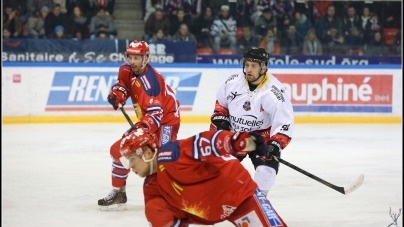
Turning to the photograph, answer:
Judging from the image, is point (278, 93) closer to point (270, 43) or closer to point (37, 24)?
point (270, 43)

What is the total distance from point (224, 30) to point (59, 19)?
2678 mm

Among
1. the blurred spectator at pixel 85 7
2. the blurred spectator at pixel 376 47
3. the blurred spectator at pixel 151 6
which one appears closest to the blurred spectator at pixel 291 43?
the blurred spectator at pixel 376 47

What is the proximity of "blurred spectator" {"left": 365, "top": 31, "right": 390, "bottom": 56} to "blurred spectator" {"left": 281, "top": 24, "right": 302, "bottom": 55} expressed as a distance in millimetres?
1147

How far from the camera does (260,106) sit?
448 cm

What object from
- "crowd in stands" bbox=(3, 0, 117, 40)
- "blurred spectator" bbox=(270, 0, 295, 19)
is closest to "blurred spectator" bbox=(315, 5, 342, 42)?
"blurred spectator" bbox=(270, 0, 295, 19)

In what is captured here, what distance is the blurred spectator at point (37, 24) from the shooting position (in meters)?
11.6

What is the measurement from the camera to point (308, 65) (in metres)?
10.8

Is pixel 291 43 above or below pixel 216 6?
below

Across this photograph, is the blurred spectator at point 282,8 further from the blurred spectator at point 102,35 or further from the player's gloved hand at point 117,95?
the player's gloved hand at point 117,95

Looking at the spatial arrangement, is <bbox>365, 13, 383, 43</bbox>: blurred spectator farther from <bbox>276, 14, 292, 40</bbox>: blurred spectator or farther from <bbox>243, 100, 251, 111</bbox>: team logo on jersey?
<bbox>243, 100, 251, 111</bbox>: team logo on jersey

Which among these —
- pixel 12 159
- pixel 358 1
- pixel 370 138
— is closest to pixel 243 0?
pixel 358 1

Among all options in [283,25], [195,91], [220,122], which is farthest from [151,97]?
[283,25]

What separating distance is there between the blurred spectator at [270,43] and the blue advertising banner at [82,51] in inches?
53.9

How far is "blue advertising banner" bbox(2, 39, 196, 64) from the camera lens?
34.7 feet
